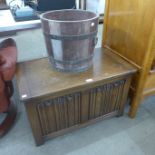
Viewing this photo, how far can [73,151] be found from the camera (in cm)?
130

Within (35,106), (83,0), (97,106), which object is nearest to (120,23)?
(97,106)

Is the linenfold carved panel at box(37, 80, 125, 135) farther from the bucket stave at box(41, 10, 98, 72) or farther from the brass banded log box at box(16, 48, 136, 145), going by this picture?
the bucket stave at box(41, 10, 98, 72)

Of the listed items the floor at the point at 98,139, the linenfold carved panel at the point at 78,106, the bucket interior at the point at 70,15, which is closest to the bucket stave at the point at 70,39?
the bucket interior at the point at 70,15

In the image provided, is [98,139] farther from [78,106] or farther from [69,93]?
[69,93]

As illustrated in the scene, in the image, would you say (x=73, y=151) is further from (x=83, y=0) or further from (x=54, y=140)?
(x=83, y=0)

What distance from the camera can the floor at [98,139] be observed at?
1.30 meters

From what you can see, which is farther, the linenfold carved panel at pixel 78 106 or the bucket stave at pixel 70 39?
the linenfold carved panel at pixel 78 106

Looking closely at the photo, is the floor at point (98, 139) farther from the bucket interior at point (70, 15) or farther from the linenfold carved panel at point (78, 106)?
the bucket interior at point (70, 15)

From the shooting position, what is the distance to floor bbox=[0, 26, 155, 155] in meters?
1.30

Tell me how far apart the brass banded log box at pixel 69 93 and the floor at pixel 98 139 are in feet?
0.30

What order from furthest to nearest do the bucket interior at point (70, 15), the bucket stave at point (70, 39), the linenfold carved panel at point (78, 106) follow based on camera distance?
1. the bucket interior at point (70, 15)
2. the linenfold carved panel at point (78, 106)
3. the bucket stave at point (70, 39)

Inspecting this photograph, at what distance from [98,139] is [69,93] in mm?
532

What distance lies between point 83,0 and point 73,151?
2.66m

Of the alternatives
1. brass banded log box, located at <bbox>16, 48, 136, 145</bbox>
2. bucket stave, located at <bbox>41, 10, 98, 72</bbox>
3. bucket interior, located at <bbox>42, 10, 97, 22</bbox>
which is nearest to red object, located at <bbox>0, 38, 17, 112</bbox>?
brass banded log box, located at <bbox>16, 48, 136, 145</bbox>
